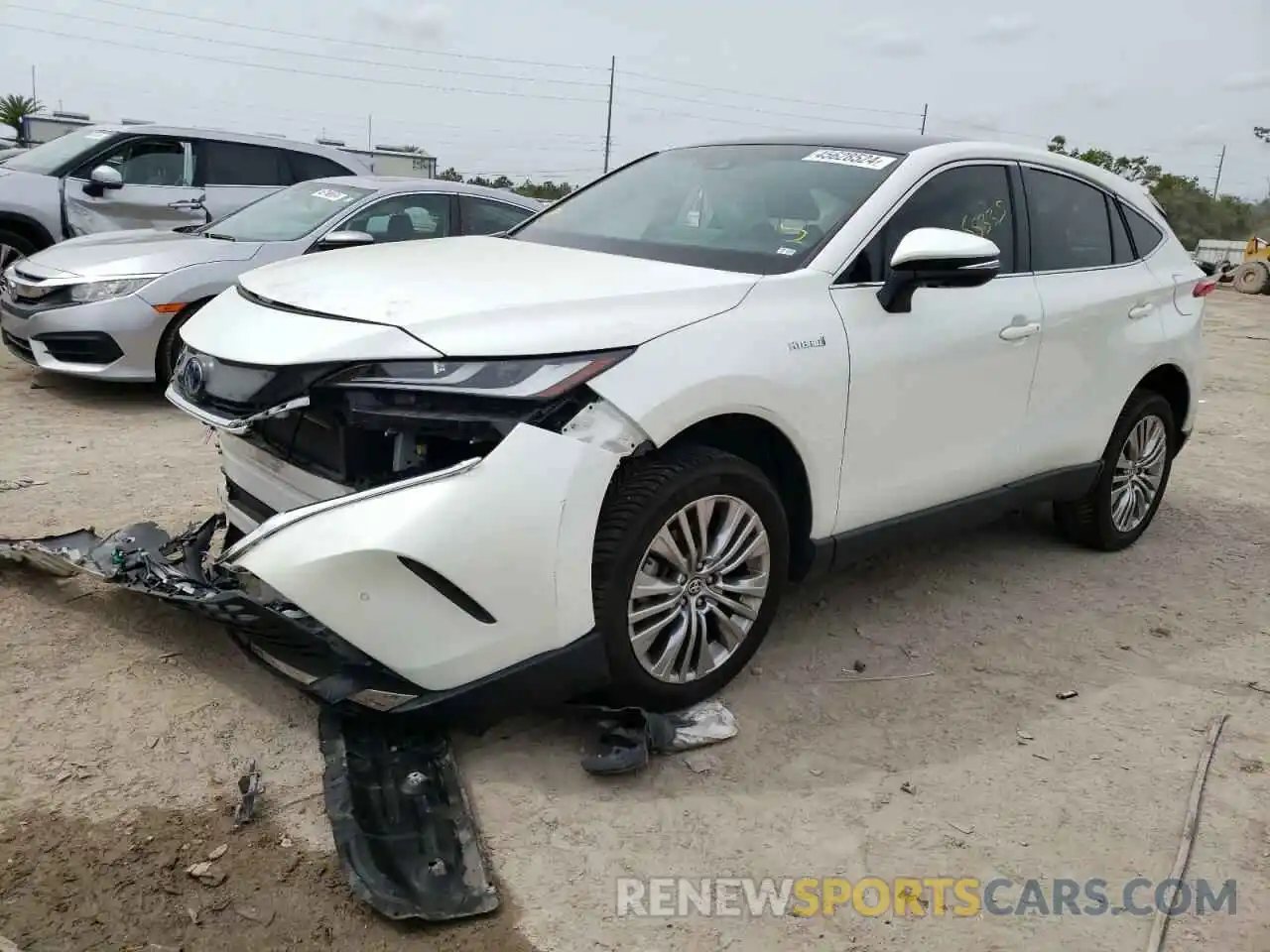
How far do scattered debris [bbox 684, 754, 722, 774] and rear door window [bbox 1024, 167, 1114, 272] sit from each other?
93.9 inches

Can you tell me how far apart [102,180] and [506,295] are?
6.99 meters

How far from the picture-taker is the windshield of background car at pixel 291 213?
7.03m

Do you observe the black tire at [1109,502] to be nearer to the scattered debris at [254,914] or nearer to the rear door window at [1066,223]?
the rear door window at [1066,223]

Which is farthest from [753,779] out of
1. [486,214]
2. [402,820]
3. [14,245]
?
[14,245]

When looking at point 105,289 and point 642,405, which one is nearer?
point 642,405

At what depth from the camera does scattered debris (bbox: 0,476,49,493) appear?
15.4 ft

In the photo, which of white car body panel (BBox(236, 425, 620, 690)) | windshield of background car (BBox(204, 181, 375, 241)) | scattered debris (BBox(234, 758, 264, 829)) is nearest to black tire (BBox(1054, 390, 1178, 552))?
white car body panel (BBox(236, 425, 620, 690))

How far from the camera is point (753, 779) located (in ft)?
9.56

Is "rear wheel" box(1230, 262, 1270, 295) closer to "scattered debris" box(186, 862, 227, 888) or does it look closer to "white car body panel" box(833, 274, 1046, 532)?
"white car body panel" box(833, 274, 1046, 532)

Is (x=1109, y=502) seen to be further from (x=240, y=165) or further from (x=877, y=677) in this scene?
(x=240, y=165)

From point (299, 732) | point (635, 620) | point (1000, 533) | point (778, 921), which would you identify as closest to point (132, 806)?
point (299, 732)

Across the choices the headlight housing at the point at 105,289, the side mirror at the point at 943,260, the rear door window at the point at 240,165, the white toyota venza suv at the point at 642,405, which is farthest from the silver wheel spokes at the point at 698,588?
the rear door window at the point at 240,165

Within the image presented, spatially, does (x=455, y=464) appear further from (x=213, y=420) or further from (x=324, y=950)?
(x=324, y=950)

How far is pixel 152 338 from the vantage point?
247 inches
